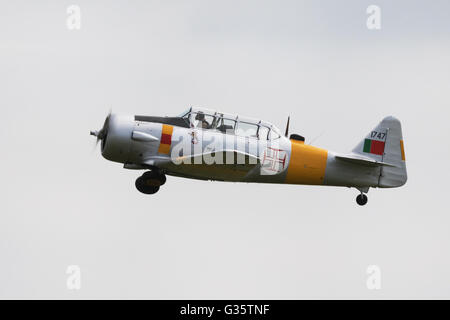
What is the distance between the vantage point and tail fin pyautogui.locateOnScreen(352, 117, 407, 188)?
25031mm

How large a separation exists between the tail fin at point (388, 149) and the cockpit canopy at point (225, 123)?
9.46ft

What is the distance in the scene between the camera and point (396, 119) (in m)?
25.5

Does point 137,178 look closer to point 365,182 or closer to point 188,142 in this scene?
point 188,142

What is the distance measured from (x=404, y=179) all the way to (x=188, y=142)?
5.63 meters

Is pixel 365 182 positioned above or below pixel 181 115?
below

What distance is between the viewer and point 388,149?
82.6 feet

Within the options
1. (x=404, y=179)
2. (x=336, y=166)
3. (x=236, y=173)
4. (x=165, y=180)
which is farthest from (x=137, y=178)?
(x=404, y=179)

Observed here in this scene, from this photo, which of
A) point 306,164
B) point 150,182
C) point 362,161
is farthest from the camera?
point 362,161

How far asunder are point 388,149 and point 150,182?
6.00 meters

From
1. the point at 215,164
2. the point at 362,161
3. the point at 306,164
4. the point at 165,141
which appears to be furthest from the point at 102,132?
the point at 362,161

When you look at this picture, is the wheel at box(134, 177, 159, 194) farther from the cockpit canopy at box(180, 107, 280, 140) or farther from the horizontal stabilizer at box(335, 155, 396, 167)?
the horizontal stabilizer at box(335, 155, 396, 167)

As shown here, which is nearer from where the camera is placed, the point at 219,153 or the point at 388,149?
the point at 219,153

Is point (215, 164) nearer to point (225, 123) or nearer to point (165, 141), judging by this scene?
point (225, 123)

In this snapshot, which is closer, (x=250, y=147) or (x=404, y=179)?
(x=250, y=147)
